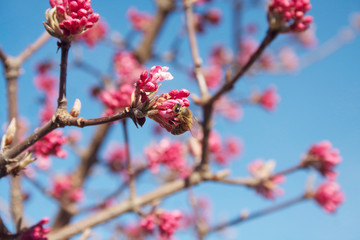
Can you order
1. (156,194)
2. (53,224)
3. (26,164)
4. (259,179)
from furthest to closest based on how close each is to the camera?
(53,224)
(259,179)
(156,194)
(26,164)

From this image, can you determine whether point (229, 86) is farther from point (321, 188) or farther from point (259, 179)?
point (321, 188)

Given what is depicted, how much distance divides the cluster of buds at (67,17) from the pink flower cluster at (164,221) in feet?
5.52

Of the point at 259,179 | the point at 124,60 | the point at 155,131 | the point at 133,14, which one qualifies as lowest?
the point at 259,179

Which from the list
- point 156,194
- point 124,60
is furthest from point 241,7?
point 156,194

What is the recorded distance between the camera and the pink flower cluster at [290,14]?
1.91 metres

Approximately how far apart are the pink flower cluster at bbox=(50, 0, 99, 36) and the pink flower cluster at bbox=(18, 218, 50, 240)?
1.05 meters

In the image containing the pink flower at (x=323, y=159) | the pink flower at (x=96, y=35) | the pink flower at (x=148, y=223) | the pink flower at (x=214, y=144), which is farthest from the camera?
the pink flower at (x=96, y=35)

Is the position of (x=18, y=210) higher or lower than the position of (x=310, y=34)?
lower

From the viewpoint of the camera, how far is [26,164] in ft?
4.51

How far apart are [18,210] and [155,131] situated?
4543 millimetres

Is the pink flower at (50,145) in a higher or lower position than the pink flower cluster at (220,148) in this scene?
lower

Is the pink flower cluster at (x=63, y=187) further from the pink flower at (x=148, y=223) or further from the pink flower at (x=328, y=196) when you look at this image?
the pink flower at (x=328, y=196)

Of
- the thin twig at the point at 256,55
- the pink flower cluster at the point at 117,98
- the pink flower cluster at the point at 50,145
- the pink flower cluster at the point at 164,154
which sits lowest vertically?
the pink flower cluster at the point at 50,145

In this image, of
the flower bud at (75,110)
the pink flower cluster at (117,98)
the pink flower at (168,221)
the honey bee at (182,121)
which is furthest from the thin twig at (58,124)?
the pink flower at (168,221)
